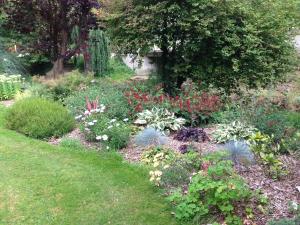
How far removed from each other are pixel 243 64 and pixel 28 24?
6.97m

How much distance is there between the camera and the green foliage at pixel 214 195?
4.28 meters

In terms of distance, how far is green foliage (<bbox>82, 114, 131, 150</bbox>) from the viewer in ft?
20.6

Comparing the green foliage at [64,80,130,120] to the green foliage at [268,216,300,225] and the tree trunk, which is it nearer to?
the green foliage at [268,216,300,225]

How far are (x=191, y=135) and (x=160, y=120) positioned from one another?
2.27 ft

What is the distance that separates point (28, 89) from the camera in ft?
31.6

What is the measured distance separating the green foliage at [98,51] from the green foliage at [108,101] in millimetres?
5975

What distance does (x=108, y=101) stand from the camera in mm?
7570

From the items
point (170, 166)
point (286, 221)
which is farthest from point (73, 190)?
point (286, 221)

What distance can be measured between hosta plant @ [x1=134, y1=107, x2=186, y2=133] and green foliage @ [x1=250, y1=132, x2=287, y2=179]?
1.45m

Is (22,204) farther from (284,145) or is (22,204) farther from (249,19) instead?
(249,19)

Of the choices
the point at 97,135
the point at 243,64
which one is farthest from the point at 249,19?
the point at 97,135

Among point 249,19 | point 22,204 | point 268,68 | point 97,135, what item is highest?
point 249,19

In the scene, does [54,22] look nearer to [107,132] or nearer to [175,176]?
[107,132]

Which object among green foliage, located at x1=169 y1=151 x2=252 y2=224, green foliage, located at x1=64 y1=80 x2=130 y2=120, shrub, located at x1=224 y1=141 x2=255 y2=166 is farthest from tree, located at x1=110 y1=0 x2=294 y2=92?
green foliage, located at x1=169 y1=151 x2=252 y2=224
